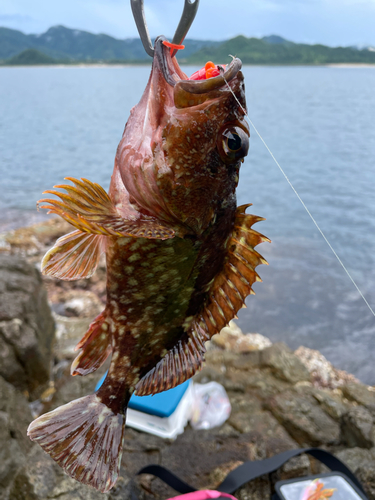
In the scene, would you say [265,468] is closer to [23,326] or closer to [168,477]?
[168,477]

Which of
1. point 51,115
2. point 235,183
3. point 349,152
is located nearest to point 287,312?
point 235,183

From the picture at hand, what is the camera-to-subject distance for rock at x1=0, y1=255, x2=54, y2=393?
15.4ft

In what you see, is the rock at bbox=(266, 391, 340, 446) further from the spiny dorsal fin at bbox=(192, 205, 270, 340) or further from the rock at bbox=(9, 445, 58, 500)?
the spiny dorsal fin at bbox=(192, 205, 270, 340)

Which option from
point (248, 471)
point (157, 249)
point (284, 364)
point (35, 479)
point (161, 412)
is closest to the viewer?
point (157, 249)

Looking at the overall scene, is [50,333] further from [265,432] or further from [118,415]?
[118,415]

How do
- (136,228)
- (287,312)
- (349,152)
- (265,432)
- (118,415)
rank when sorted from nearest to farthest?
1. (136,228)
2. (118,415)
3. (265,432)
4. (287,312)
5. (349,152)

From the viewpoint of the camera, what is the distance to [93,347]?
6.12 ft

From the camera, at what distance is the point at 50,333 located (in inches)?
228

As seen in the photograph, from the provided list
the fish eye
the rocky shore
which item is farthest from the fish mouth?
the rocky shore

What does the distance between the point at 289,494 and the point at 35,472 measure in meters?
2.14

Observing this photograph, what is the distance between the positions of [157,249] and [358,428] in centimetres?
377

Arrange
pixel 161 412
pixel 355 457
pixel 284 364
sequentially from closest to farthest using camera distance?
pixel 161 412 → pixel 355 457 → pixel 284 364

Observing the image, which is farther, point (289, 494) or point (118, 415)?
point (289, 494)

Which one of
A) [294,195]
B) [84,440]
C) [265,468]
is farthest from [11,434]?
[294,195]
